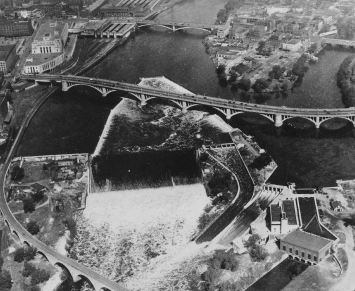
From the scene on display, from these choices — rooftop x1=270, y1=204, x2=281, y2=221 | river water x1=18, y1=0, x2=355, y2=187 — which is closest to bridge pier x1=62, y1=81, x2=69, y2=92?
river water x1=18, y1=0, x2=355, y2=187

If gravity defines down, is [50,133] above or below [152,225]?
above

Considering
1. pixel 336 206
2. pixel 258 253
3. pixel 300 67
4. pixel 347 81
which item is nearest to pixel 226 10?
pixel 300 67

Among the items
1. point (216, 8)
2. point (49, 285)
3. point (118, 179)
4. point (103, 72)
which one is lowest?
point (49, 285)

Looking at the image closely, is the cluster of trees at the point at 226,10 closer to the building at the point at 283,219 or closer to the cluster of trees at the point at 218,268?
the building at the point at 283,219

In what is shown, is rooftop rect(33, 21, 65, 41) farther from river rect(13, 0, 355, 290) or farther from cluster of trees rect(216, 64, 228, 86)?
cluster of trees rect(216, 64, 228, 86)

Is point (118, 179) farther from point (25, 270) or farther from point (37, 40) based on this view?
point (37, 40)

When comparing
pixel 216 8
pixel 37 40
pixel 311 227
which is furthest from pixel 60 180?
pixel 216 8
